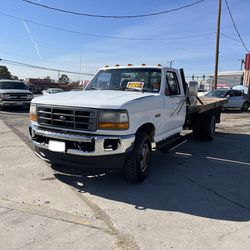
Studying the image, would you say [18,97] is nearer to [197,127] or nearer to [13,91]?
[13,91]

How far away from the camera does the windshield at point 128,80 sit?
6203mm

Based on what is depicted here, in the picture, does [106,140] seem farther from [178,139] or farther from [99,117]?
[178,139]

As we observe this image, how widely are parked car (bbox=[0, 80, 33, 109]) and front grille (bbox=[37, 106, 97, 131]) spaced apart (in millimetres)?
14130

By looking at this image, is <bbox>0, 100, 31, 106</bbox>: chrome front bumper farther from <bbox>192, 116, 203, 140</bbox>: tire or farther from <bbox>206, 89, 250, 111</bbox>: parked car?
<bbox>192, 116, 203, 140</bbox>: tire

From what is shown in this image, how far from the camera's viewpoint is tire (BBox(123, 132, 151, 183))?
16.7ft

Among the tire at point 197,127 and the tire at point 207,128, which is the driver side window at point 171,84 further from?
the tire at point 207,128

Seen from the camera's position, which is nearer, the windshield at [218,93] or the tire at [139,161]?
the tire at [139,161]

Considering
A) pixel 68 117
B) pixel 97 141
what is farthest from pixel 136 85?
pixel 97 141

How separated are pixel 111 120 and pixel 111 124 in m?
0.06

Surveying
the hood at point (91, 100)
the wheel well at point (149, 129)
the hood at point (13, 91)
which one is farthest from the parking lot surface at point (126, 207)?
the hood at point (13, 91)

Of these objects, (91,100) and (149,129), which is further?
(149,129)

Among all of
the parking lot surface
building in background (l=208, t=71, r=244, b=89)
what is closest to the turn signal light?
the parking lot surface

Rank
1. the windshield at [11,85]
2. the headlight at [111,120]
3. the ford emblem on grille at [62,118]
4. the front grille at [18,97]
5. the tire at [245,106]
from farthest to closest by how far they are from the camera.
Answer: the tire at [245,106]
the windshield at [11,85]
the front grille at [18,97]
the ford emblem on grille at [62,118]
the headlight at [111,120]

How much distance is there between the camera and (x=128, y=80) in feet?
21.3
